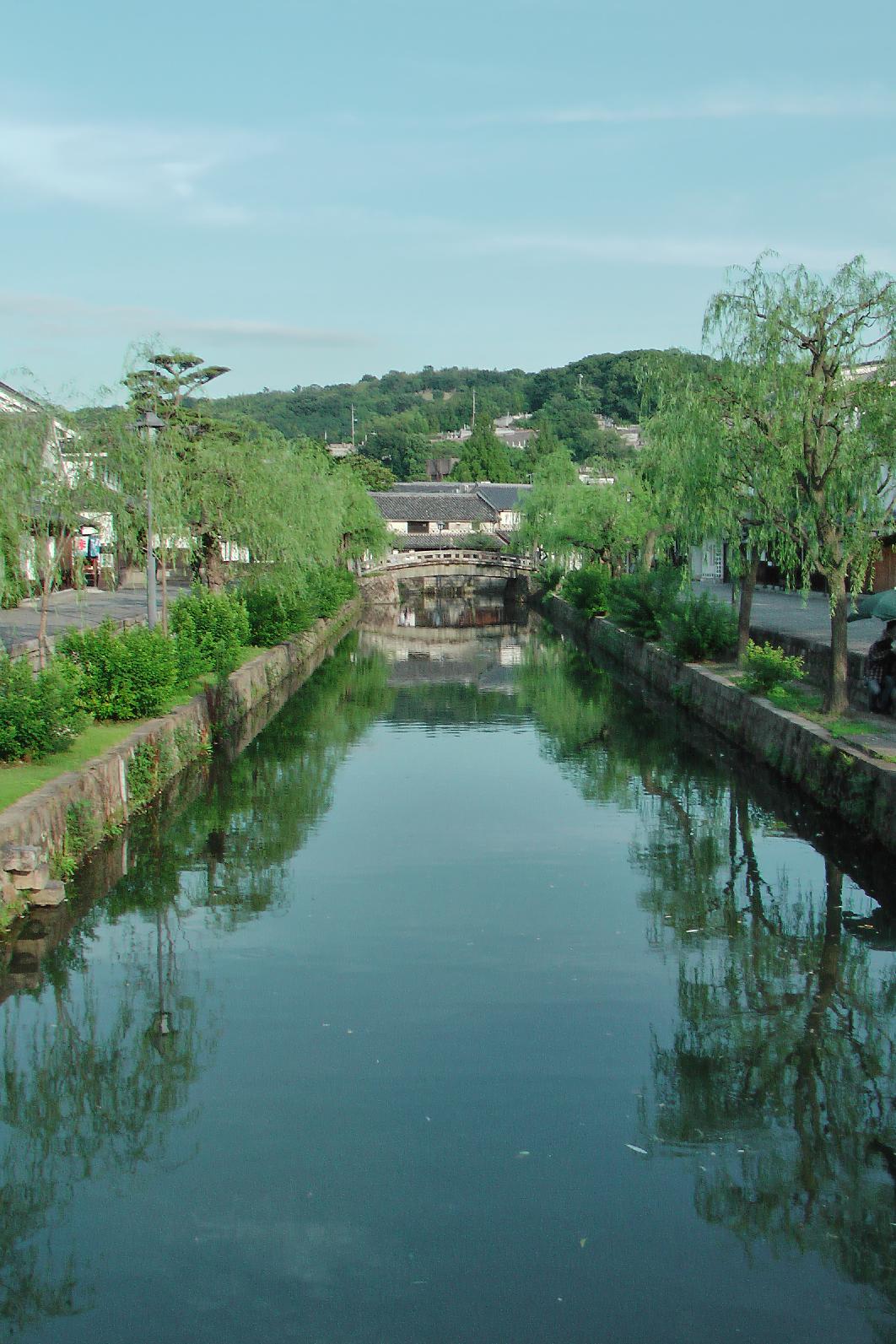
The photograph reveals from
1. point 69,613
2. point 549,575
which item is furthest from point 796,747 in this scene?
point 549,575

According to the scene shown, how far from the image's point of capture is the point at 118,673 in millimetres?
15242

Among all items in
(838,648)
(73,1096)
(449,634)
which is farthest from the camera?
(449,634)

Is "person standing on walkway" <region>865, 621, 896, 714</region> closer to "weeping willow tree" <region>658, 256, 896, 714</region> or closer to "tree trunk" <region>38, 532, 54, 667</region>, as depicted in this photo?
"weeping willow tree" <region>658, 256, 896, 714</region>

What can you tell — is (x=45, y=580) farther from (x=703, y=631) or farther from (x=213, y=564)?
(x=703, y=631)

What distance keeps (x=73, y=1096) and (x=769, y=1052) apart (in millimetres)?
4262

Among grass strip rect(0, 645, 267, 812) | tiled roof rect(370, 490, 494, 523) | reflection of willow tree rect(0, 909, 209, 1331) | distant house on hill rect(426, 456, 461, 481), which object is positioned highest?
distant house on hill rect(426, 456, 461, 481)

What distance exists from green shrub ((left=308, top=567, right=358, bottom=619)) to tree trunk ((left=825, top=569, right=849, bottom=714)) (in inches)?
653

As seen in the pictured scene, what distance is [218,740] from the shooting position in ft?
63.6

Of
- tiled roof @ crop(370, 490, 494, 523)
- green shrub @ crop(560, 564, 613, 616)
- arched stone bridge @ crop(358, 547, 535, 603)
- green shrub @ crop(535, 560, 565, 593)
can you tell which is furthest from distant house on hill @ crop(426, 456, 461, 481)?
green shrub @ crop(560, 564, 613, 616)

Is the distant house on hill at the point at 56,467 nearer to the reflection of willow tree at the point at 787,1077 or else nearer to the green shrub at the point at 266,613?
the reflection of willow tree at the point at 787,1077

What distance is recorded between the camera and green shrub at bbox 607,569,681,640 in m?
27.9

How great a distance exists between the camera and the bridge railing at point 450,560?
60844mm

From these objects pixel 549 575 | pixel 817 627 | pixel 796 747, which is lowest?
pixel 796 747

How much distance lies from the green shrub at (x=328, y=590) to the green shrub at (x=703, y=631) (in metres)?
10.1
